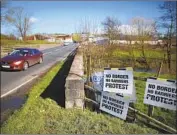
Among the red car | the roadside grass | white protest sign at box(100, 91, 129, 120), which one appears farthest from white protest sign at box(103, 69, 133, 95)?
the red car

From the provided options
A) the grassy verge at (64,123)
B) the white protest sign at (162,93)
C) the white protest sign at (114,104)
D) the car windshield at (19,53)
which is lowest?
the grassy verge at (64,123)

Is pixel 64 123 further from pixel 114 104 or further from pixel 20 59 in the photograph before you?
pixel 20 59

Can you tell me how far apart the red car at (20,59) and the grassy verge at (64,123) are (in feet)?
33.4

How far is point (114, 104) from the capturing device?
612 cm

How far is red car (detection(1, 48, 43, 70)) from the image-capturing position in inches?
641

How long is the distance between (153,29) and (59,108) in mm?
16068

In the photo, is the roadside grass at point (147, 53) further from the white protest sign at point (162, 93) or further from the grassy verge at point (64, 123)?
the white protest sign at point (162, 93)

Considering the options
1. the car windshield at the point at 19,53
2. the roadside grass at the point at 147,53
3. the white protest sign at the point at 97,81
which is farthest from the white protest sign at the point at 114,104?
the car windshield at the point at 19,53

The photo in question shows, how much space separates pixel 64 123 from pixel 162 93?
7.51 ft

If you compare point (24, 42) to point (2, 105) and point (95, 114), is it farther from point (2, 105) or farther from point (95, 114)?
point (95, 114)

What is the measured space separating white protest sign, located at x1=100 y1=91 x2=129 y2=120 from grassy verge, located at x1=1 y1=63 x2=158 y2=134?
0.52 feet

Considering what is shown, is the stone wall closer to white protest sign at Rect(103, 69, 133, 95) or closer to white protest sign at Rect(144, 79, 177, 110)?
white protest sign at Rect(103, 69, 133, 95)

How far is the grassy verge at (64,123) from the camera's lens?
17.3ft

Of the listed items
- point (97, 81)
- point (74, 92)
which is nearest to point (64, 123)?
point (74, 92)
